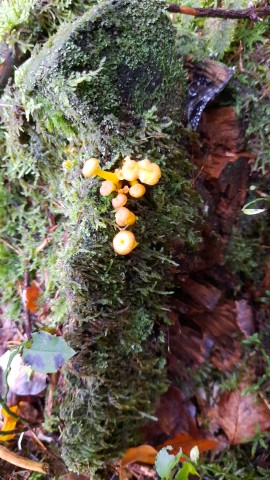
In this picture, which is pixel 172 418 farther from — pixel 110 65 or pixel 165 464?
pixel 110 65

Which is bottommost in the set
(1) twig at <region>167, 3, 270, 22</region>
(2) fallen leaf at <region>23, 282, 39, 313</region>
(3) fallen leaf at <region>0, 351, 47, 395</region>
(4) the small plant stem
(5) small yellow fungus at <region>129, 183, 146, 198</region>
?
(3) fallen leaf at <region>0, 351, 47, 395</region>

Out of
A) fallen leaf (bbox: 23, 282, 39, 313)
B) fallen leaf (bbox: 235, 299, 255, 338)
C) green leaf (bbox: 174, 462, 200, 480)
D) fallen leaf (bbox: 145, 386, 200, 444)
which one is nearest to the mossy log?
fallen leaf (bbox: 145, 386, 200, 444)

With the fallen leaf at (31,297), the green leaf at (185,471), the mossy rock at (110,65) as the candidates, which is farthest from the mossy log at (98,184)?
the green leaf at (185,471)

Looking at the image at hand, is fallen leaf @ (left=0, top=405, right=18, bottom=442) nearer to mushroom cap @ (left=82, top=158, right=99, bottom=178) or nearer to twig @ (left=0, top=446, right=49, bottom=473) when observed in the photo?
twig @ (left=0, top=446, right=49, bottom=473)

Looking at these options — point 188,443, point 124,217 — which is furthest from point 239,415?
point 124,217

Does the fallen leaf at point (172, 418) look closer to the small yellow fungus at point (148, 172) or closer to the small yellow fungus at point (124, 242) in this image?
the small yellow fungus at point (124, 242)
